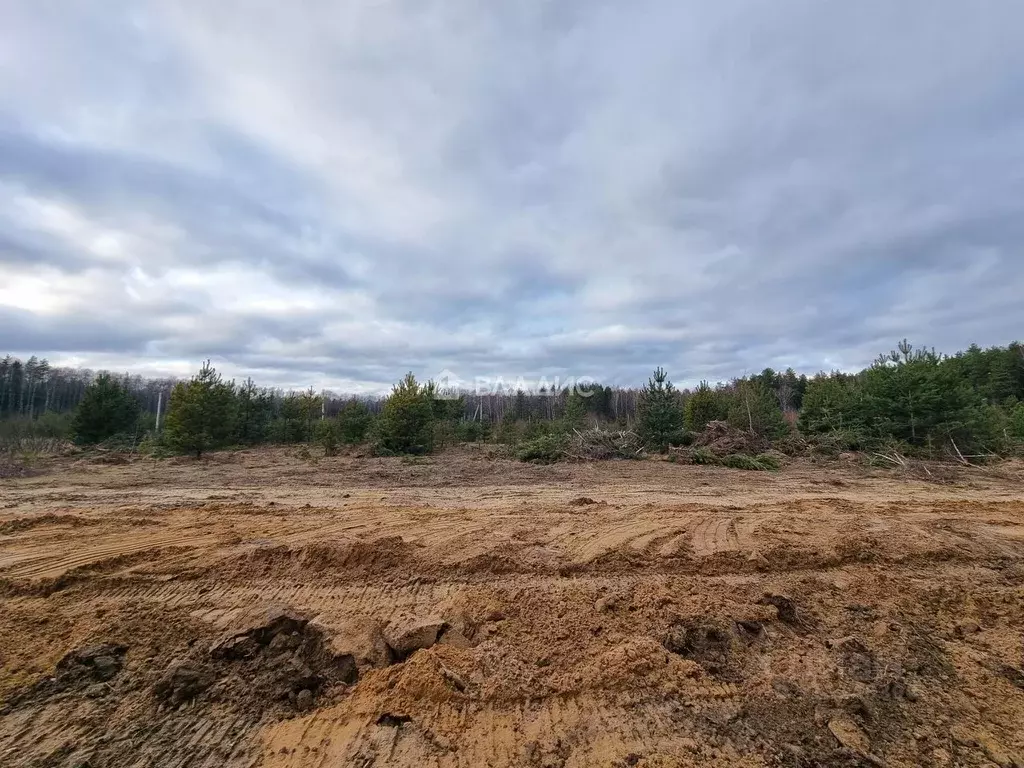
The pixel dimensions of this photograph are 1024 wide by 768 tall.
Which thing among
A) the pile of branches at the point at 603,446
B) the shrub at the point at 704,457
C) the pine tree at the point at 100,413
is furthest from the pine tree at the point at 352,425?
the shrub at the point at 704,457

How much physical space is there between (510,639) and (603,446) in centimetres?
1512

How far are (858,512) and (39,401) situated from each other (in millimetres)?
99882

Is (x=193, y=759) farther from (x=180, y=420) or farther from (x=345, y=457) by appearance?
(x=180, y=420)

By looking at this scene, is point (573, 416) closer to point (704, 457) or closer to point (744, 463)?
point (704, 457)

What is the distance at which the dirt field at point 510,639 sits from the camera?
8.97 ft

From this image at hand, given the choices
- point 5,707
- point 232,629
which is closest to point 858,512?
point 232,629

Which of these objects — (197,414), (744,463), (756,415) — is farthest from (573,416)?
(197,414)

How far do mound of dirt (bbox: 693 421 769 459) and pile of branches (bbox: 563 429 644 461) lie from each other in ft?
7.84

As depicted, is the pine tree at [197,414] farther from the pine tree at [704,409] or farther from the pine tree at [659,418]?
the pine tree at [704,409]

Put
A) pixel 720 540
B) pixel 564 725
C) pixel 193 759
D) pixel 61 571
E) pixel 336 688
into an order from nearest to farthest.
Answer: pixel 193 759, pixel 564 725, pixel 336 688, pixel 61 571, pixel 720 540

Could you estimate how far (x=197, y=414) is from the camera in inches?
821

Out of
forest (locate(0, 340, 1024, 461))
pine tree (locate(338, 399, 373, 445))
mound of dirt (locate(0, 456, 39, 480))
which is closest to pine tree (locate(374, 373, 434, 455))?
forest (locate(0, 340, 1024, 461))

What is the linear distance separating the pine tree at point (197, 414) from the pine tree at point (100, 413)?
828 cm

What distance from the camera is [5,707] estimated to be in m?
2.93
